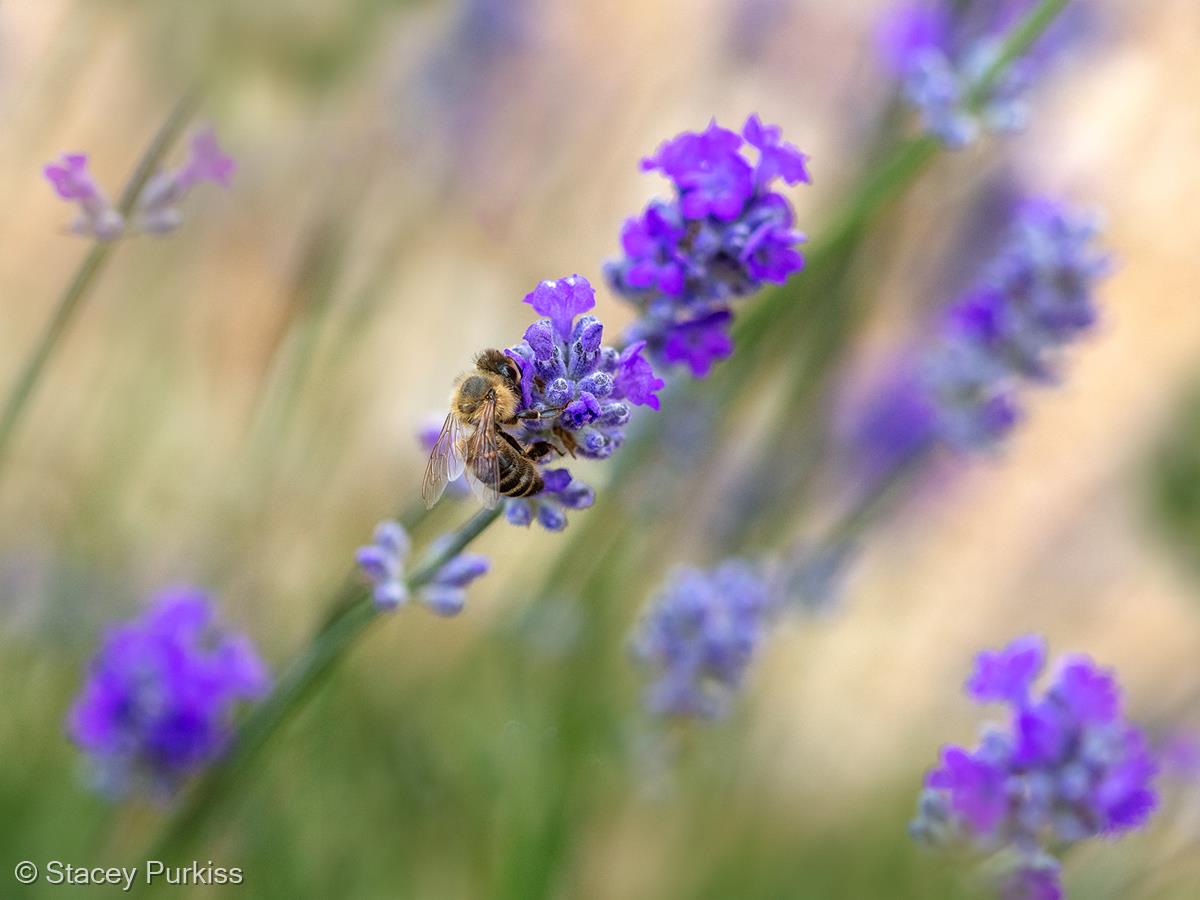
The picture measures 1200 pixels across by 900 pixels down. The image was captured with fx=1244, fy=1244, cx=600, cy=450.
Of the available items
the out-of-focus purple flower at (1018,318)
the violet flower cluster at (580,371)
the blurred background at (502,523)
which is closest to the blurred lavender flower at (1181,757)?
the blurred background at (502,523)

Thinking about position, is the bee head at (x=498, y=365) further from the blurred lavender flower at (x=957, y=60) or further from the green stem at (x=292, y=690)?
the blurred lavender flower at (x=957, y=60)

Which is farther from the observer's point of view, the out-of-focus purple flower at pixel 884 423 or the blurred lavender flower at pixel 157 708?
the out-of-focus purple flower at pixel 884 423

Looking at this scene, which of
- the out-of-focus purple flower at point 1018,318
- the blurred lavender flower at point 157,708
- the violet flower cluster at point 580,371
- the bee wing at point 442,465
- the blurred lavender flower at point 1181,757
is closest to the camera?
the violet flower cluster at point 580,371

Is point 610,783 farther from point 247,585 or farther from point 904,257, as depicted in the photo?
point 904,257

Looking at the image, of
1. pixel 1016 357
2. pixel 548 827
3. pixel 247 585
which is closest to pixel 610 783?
pixel 247 585

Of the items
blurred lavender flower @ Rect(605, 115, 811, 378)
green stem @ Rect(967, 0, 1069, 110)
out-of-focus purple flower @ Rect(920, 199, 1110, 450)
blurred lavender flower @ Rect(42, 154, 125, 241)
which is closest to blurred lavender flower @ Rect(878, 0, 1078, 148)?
green stem @ Rect(967, 0, 1069, 110)

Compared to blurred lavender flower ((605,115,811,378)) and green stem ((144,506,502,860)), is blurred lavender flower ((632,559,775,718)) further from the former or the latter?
blurred lavender flower ((605,115,811,378))

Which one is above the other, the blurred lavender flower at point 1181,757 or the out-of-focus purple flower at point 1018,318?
the out-of-focus purple flower at point 1018,318
